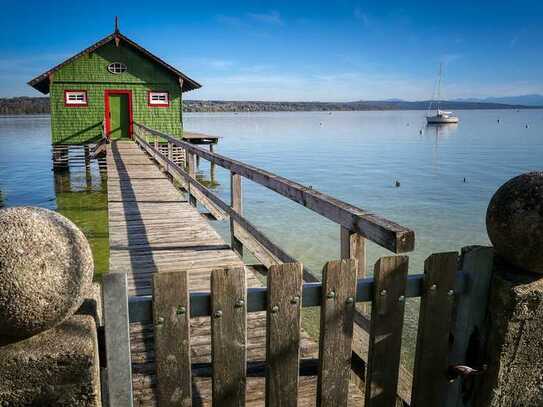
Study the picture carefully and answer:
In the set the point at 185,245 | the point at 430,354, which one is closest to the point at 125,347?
the point at 430,354

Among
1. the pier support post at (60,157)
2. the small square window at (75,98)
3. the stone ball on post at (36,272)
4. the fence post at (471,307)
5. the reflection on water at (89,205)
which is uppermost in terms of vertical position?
the small square window at (75,98)

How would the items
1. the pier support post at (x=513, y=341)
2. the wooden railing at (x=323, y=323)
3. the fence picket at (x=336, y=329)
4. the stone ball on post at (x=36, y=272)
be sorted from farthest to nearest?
the pier support post at (x=513, y=341) < the fence picket at (x=336, y=329) < the wooden railing at (x=323, y=323) < the stone ball on post at (x=36, y=272)

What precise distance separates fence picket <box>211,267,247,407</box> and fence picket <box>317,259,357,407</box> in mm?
392

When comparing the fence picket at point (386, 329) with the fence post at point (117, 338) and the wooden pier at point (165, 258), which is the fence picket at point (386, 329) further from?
the fence post at point (117, 338)

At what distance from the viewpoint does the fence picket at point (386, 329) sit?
224cm

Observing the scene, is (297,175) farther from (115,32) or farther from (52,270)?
(52,270)

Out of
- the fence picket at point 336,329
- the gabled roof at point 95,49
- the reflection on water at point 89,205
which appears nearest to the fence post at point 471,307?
the fence picket at point 336,329

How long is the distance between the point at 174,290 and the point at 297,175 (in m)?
29.4

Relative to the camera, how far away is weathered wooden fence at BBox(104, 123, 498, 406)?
2004mm

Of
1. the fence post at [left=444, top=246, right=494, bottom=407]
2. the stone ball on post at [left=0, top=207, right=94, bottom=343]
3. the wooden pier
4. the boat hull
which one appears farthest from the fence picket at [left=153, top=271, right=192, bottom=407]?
the boat hull

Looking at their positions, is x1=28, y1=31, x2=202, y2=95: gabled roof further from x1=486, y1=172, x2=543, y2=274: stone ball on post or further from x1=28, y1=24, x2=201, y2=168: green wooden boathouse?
Answer: x1=486, y1=172, x2=543, y2=274: stone ball on post

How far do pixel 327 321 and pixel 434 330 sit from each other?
2.02 ft

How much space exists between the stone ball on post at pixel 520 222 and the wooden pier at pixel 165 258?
1362mm

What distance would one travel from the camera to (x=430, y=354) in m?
2.44
